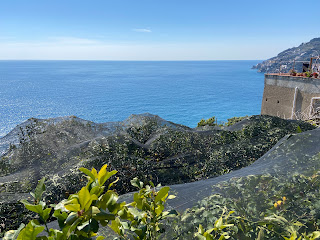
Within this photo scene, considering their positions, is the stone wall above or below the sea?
above

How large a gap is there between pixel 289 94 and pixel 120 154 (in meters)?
15.0

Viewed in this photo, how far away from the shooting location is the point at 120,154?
3.83 meters

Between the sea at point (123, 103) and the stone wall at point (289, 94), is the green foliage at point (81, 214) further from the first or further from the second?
the sea at point (123, 103)

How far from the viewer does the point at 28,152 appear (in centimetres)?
408

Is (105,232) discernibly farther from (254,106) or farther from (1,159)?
(254,106)

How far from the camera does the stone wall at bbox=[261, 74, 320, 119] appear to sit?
14484mm

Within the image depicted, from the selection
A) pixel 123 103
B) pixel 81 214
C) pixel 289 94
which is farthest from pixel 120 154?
pixel 123 103

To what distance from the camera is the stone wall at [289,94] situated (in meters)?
14.5

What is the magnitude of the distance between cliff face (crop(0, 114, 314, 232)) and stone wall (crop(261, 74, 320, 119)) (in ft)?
35.4

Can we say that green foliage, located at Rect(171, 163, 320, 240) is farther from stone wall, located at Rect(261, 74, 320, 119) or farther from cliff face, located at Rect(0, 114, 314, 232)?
stone wall, located at Rect(261, 74, 320, 119)

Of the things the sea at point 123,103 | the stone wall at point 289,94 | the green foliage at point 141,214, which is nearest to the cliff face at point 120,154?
the green foliage at point 141,214

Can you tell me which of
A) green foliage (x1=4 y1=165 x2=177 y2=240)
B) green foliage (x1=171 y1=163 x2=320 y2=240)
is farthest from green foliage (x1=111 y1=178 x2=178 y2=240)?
green foliage (x1=171 y1=163 x2=320 y2=240)

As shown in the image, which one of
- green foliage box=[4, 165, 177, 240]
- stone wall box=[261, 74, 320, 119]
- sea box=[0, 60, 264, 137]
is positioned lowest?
sea box=[0, 60, 264, 137]

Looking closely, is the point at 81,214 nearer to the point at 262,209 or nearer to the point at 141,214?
the point at 141,214
